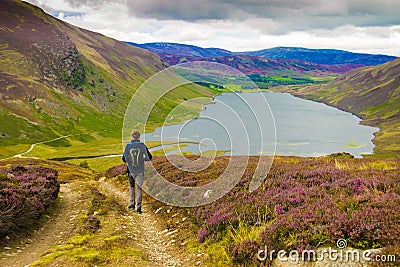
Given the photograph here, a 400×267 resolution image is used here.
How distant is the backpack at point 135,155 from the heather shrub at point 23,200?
17.0 ft

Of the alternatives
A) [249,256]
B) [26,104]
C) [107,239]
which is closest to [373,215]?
[249,256]

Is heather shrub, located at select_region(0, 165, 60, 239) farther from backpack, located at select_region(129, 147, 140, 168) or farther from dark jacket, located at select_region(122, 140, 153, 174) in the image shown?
backpack, located at select_region(129, 147, 140, 168)

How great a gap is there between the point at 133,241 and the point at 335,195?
8.23 metres

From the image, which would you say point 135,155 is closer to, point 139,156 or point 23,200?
point 139,156

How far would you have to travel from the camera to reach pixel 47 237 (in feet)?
46.9

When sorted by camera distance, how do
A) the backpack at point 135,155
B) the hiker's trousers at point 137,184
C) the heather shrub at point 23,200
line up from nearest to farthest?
1. the heather shrub at point 23,200
2. the backpack at point 135,155
3. the hiker's trousers at point 137,184

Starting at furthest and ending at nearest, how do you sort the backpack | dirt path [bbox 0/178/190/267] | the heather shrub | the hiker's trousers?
the hiker's trousers
the backpack
the heather shrub
dirt path [bbox 0/178/190/267]

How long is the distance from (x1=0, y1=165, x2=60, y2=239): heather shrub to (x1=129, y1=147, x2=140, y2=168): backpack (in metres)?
5.19

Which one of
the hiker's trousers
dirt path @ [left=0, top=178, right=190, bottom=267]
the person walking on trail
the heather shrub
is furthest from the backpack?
the heather shrub

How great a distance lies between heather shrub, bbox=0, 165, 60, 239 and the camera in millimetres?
Answer: 13617

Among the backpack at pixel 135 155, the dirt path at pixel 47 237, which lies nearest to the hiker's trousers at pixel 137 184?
the backpack at pixel 135 155

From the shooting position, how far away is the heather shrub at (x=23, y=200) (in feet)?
44.7

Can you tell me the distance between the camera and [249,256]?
31.5ft

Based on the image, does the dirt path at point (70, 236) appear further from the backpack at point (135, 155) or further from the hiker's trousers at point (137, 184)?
the backpack at point (135, 155)
